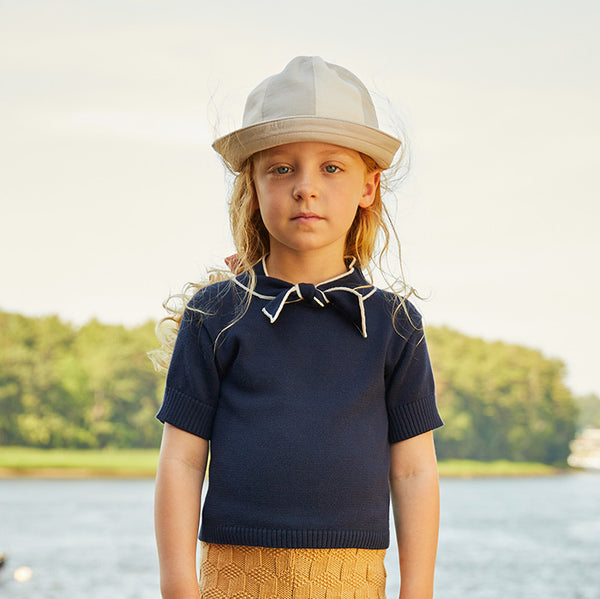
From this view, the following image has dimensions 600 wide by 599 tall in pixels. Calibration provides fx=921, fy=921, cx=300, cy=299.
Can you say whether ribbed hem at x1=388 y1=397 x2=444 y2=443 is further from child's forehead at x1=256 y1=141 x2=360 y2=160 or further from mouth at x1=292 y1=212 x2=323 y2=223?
child's forehead at x1=256 y1=141 x2=360 y2=160

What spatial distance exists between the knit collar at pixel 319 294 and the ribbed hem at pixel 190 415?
24cm

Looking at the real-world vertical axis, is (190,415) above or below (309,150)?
below

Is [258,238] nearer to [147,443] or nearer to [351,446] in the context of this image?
[351,446]

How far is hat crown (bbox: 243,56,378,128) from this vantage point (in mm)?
1909

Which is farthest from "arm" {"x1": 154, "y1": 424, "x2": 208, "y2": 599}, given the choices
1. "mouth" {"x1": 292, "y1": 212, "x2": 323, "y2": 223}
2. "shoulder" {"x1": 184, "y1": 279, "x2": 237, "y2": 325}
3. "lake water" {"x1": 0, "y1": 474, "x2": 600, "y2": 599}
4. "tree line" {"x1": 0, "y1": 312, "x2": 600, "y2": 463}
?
"tree line" {"x1": 0, "y1": 312, "x2": 600, "y2": 463}

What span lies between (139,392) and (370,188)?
5513cm

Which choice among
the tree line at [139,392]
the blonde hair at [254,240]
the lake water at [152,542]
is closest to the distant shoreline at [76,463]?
the lake water at [152,542]

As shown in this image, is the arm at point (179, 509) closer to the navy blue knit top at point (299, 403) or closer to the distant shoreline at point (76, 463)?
the navy blue knit top at point (299, 403)

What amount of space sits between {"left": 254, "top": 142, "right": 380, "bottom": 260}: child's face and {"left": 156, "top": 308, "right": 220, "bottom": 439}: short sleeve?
0.29 metres

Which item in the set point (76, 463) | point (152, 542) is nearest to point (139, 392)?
point (76, 463)

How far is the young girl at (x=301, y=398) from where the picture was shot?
6.01ft

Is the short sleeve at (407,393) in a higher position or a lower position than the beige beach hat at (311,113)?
lower

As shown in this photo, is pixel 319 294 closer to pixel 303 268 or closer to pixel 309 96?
pixel 303 268

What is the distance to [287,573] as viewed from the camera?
71.6 inches
